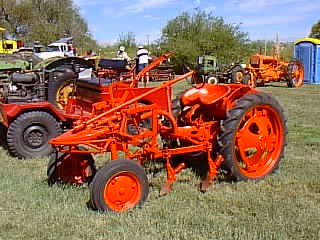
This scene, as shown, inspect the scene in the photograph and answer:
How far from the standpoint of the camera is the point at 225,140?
527 centimetres

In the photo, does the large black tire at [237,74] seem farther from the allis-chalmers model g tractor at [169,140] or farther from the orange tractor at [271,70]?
the allis-chalmers model g tractor at [169,140]

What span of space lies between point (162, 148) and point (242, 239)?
1654 millimetres

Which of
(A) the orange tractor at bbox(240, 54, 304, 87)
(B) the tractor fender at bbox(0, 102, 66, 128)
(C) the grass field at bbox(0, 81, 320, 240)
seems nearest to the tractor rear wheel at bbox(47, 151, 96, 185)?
(C) the grass field at bbox(0, 81, 320, 240)

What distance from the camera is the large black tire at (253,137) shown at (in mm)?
5305

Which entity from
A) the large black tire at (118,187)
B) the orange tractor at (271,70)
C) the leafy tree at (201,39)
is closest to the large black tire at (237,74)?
the orange tractor at (271,70)

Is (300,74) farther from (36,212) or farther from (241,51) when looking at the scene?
(36,212)

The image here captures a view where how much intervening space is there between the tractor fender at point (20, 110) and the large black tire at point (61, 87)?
114 centimetres

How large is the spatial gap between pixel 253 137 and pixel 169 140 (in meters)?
0.93

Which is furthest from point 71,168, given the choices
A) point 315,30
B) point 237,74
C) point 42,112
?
point 315,30

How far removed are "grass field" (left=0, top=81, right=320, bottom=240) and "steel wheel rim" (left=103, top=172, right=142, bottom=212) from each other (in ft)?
0.33

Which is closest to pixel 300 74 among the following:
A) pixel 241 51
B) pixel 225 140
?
pixel 241 51

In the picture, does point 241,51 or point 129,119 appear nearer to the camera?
point 129,119

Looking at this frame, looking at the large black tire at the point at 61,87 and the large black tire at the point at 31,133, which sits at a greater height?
the large black tire at the point at 61,87

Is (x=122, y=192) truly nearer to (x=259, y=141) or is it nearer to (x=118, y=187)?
(x=118, y=187)
